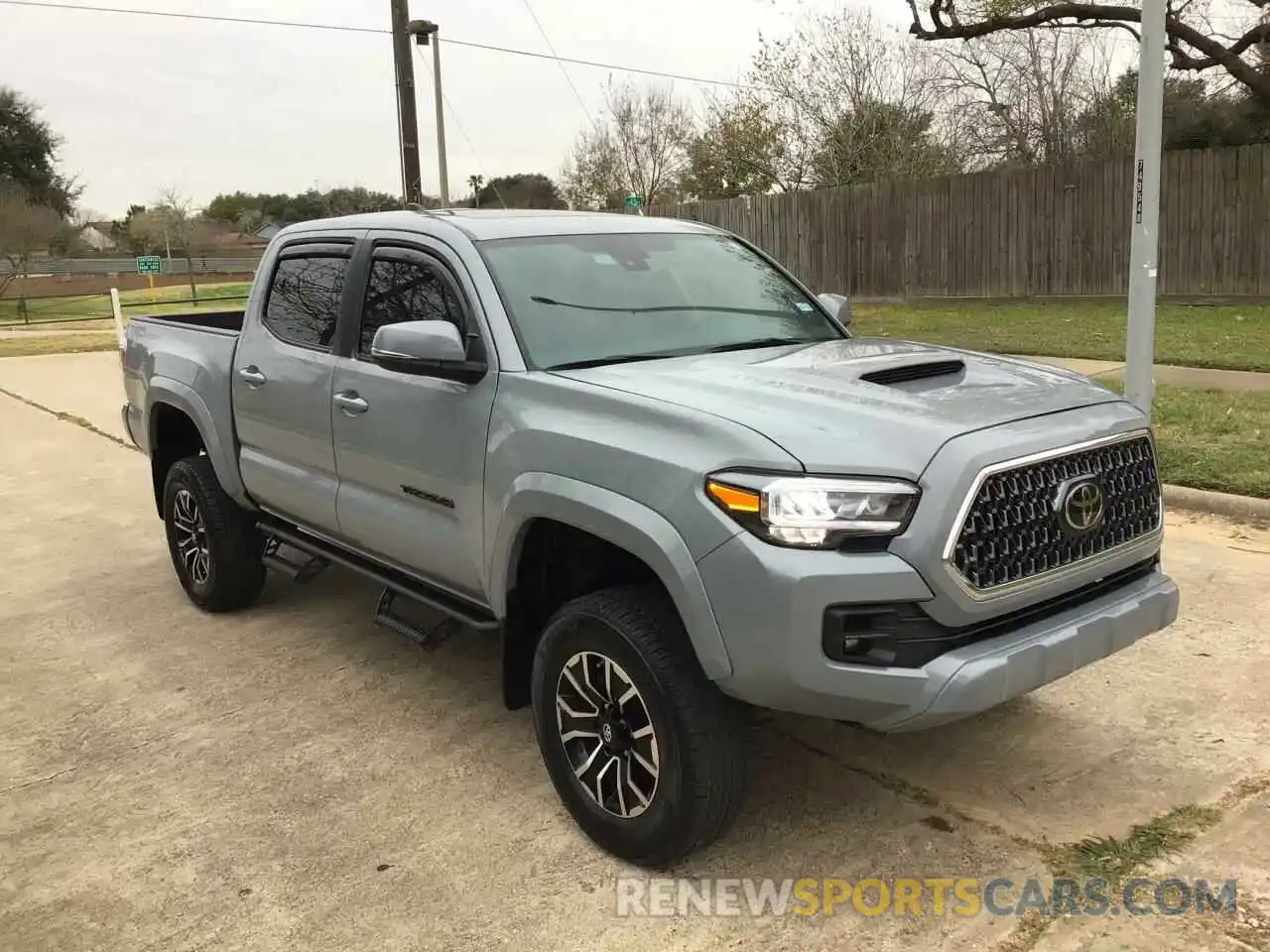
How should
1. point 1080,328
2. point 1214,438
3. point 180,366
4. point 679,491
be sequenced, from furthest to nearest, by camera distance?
point 1080,328
point 1214,438
point 180,366
point 679,491

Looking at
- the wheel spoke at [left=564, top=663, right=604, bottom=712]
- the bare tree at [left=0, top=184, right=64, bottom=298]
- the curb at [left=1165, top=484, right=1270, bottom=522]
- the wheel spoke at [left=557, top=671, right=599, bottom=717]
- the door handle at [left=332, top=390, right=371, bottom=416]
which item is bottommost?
the curb at [left=1165, top=484, right=1270, bottom=522]

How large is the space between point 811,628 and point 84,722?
3.19 m

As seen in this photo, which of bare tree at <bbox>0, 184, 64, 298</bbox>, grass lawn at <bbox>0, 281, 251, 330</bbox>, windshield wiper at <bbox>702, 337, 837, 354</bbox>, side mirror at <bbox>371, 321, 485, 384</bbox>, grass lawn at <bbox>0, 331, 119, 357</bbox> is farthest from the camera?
bare tree at <bbox>0, 184, 64, 298</bbox>

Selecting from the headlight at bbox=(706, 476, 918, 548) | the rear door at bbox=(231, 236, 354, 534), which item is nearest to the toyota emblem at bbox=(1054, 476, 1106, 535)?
the headlight at bbox=(706, 476, 918, 548)

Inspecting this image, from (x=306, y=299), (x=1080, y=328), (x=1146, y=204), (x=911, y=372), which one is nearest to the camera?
(x=911, y=372)

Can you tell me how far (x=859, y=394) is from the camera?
316 centimetres

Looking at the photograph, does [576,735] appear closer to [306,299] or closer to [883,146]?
[306,299]

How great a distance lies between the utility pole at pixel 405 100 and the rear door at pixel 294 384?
46.7ft

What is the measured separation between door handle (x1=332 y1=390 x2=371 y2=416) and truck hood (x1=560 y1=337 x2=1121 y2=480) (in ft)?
3.42

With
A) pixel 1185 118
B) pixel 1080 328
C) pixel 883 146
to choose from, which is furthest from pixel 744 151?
pixel 1080 328

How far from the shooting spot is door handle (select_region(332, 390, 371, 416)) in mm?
4203

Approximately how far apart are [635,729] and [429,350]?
1335 millimetres

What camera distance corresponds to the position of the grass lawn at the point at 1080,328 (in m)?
11.0

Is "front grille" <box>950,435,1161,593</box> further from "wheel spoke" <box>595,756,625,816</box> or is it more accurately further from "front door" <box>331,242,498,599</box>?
"front door" <box>331,242,498,599</box>
